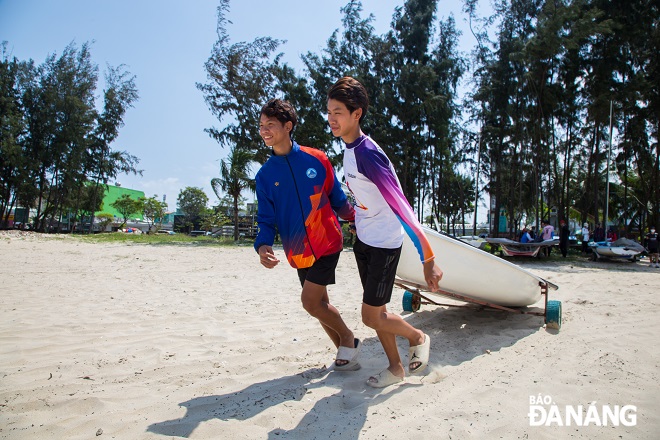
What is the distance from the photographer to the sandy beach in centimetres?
192

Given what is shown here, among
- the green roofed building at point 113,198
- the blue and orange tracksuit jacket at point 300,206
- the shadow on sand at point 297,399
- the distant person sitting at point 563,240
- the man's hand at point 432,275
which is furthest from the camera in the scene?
the green roofed building at point 113,198

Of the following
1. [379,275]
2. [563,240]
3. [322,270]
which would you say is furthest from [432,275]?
[563,240]

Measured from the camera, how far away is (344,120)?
2.36m

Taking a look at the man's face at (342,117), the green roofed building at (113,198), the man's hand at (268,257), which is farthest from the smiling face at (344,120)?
the green roofed building at (113,198)

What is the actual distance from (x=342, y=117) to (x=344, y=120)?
0.02m

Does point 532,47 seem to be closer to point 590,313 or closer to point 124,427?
point 590,313

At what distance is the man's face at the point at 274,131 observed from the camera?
252 centimetres

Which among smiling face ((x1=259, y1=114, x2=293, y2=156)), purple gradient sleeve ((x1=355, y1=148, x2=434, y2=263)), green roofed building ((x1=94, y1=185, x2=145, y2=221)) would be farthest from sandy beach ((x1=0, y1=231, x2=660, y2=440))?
green roofed building ((x1=94, y1=185, x2=145, y2=221))

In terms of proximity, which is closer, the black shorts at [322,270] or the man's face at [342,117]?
the man's face at [342,117]

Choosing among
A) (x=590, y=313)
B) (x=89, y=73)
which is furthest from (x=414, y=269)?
(x=89, y=73)

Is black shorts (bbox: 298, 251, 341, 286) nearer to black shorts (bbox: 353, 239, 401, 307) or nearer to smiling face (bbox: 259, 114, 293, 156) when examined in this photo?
black shorts (bbox: 353, 239, 401, 307)

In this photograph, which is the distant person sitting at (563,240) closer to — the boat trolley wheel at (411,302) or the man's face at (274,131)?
the boat trolley wheel at (411,302)

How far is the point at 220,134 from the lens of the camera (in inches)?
920

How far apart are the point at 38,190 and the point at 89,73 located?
8874mm
